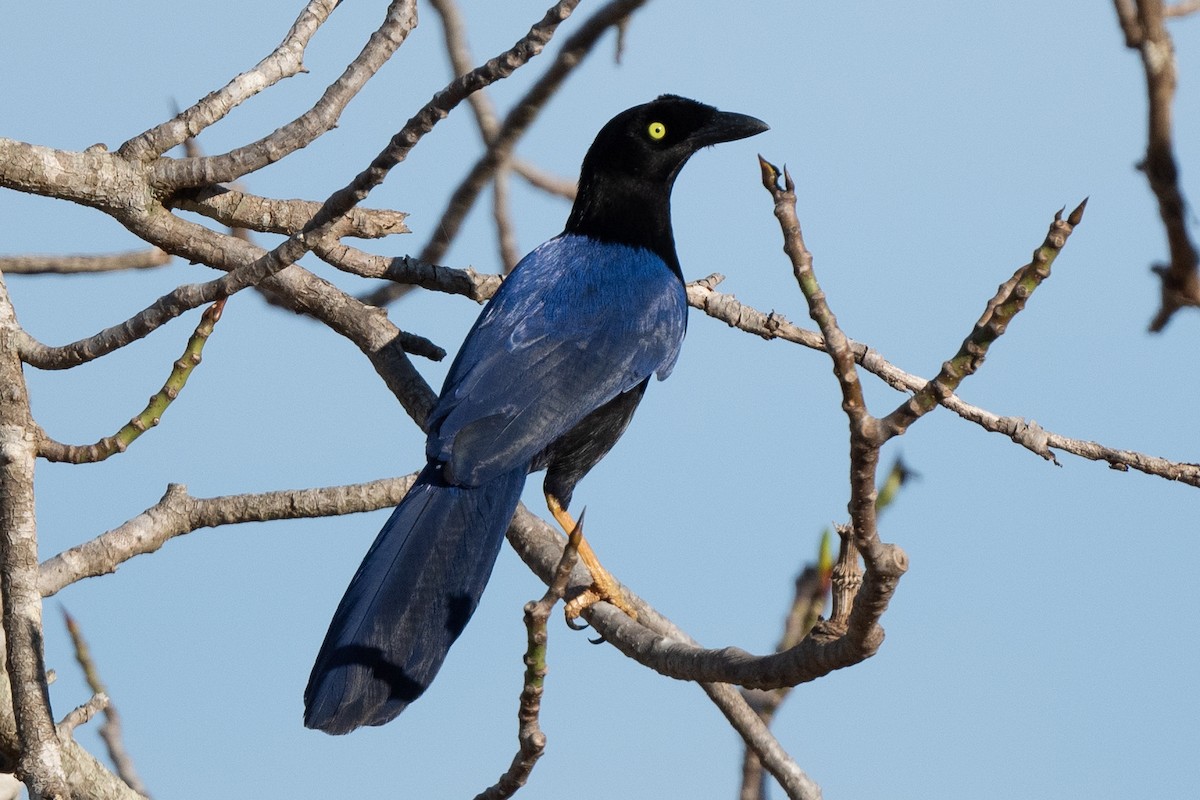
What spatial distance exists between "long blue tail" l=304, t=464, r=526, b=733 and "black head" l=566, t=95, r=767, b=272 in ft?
5.97

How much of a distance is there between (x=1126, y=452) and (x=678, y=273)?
7.36ft

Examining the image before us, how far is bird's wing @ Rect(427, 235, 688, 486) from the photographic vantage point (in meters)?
4.50

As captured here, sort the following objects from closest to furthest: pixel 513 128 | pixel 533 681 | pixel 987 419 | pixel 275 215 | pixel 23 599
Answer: pixel 533 681, pixel 23 599, pixel 987 419, pixel 275 215, pixel 513 128

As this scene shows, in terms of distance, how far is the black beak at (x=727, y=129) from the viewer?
234 inches

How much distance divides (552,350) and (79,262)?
232 centimetres

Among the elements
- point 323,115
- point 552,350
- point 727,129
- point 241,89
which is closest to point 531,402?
point 552,350

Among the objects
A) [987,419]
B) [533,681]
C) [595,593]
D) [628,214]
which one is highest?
[628,214]

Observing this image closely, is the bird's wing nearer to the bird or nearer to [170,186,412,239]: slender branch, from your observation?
the bird

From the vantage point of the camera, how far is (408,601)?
3947 mm

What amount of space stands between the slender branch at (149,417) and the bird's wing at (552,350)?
89cm

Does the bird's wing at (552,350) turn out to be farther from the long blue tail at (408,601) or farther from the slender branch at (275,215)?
the slender branch at (275,215)

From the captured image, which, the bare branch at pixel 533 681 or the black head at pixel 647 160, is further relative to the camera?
the black head at pixel 647 160

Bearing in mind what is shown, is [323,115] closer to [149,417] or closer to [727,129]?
[149,417]

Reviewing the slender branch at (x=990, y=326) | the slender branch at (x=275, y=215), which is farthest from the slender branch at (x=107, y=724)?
the slender branch at (x=990, y=326)
